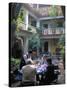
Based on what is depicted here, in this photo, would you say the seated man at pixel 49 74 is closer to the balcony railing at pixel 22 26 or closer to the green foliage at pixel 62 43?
the green foliage at pixel 62 43

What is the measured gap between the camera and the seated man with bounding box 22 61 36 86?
6.95 feet

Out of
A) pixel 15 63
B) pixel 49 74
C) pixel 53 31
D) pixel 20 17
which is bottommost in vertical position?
pixel 49 74

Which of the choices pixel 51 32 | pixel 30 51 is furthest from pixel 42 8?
pixel 30 51

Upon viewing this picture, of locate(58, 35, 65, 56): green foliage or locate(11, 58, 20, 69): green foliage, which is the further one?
locate(58, 35, 65, 56): green foliage

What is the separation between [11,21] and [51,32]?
1.31 feet

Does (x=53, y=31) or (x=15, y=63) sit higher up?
(x=53, y=31)

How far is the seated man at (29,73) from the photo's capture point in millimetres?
2119

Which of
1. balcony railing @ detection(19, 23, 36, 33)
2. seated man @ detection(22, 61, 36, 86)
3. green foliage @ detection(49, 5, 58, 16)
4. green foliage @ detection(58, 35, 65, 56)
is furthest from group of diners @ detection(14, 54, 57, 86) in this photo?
green foliage @ detection(49, 5, 58, 16)

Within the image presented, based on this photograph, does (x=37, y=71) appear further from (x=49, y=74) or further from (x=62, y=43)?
(x=62, y=43)

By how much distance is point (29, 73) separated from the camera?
2135mm

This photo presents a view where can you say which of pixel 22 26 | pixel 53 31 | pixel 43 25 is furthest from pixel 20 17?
pixel 53 31

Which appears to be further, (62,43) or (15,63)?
(62,43)

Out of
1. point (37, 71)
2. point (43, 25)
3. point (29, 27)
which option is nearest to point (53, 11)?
point (43, 25)

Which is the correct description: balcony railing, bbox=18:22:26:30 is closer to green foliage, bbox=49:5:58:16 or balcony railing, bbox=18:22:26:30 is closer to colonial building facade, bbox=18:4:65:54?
colonial building facade, bbox=18:4:65:54
